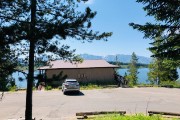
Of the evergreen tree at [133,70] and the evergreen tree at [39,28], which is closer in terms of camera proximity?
the evergreen tree at [39,28]

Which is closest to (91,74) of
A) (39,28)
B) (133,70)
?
(39,28)

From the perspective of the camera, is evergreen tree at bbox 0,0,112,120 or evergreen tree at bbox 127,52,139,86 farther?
evergreen tree at bbox 127,52,139,86

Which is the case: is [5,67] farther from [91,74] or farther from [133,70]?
[133,70]

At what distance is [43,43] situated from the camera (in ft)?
45.0

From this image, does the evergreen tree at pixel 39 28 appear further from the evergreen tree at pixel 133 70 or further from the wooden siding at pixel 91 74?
the evergreen tree at pixel 133 70

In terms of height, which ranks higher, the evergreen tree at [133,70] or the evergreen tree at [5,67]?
the evergreen tree at [133,70]

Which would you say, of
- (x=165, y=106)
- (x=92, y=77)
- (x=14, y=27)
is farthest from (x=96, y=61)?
(x=14, y=27)

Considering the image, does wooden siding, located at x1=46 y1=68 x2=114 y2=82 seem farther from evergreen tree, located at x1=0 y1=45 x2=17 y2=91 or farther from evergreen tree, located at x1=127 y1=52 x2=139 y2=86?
evergreen tree, located at x1=127 y1=52 x2=139 y2=86

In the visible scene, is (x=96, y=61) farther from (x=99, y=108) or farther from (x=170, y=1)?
(x=170, y=1)

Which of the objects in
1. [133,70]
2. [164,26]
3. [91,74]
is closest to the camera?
[164,26]

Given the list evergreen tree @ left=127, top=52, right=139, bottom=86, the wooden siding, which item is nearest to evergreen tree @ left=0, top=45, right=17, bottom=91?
the wooden siding

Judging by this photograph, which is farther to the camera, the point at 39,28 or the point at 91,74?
the point at 91,74

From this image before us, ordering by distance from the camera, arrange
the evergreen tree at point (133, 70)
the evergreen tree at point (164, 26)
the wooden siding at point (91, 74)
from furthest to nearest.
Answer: the evergreen tree at point (133, 70)
the wooden siding at point (91, 74)
the evergreen tree at point (164, 26)

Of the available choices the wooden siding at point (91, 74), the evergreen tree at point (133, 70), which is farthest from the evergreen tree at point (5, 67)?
the evergreen tree at point (133, 70)
